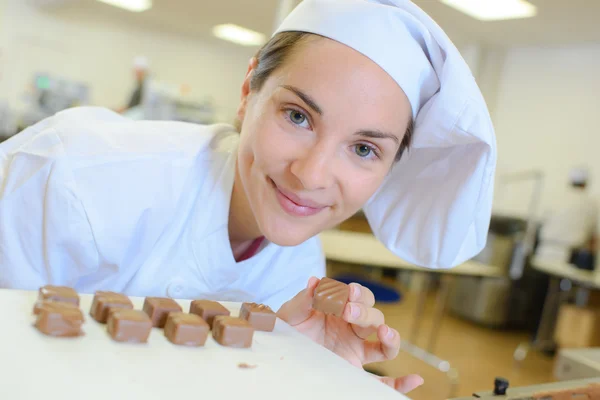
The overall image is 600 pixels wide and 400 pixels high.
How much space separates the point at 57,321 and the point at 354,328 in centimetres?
49

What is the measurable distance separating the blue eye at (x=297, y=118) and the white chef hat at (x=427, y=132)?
0.13 m

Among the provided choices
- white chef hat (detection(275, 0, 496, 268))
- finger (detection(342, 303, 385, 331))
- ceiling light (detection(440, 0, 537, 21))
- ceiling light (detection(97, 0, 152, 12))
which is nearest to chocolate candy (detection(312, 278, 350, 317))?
finger (detection(342, 303, 385, 331))

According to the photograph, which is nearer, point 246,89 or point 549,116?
point 246,89

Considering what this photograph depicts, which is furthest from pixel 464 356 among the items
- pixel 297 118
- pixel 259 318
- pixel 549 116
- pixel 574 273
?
pixel 259 318

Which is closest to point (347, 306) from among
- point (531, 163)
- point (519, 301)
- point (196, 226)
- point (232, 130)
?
point (196, 226)

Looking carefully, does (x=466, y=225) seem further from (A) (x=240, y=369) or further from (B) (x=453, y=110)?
(A) (x=240, y=369)

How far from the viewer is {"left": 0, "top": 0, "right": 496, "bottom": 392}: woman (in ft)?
2.76

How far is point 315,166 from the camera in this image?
0.81 m

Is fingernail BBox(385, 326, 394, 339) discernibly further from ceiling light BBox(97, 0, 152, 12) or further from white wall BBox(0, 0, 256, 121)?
white wall BBox(0, 0, 256, 121)

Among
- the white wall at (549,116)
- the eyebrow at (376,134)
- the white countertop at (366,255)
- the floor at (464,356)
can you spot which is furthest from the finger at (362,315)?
the white wall at (549,116)

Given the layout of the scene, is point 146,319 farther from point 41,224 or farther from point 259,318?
point 41,224

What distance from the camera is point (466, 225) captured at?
3.48 feet

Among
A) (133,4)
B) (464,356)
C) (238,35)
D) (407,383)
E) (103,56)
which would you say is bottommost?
(464,356)

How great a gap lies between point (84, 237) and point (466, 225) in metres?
0.68
